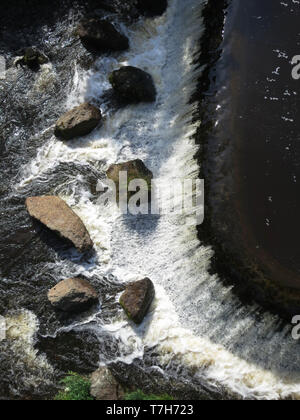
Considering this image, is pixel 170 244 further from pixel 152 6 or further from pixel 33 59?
pixel 152 6

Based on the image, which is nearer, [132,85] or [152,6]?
[132,85]

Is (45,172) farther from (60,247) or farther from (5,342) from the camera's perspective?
(5,342)

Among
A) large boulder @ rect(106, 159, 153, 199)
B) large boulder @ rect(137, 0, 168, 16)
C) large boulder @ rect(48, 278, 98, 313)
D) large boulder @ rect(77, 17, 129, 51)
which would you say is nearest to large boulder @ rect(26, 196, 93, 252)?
large boulder @ rect(48, 278, 98, 313)

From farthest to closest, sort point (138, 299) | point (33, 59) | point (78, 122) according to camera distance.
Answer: point (33, 59)
point (78, 122)
point (138, 299)

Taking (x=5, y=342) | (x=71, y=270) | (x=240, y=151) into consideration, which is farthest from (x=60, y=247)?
(x=240, y=151)

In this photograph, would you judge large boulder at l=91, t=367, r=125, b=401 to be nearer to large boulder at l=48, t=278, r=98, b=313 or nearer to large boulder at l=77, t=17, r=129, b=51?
large boulder at l=48, t=278, r=98, b=313

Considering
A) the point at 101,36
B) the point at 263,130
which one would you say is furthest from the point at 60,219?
the point at 101,36

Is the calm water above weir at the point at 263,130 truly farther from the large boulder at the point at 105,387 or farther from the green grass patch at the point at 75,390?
the green grass patch at the point at 75,390

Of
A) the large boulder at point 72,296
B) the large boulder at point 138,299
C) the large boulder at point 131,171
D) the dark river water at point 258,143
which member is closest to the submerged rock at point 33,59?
the large boulder at point 131,171
